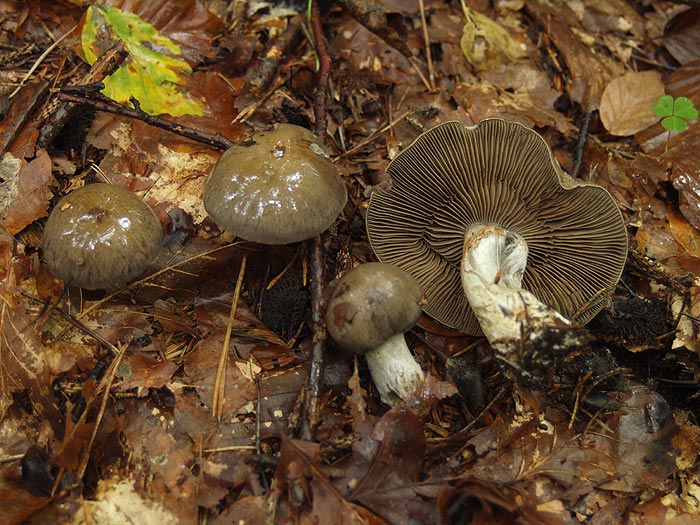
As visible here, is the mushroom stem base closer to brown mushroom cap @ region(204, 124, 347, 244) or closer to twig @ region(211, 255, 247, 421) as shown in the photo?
brown mushroom cap @ region(204, 124, 347, 244)

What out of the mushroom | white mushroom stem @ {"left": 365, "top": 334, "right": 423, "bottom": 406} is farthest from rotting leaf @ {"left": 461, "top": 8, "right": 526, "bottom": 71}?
white mushroom stem @ {"left": 365, "top": 334, "right": 423, "bottom": 406}

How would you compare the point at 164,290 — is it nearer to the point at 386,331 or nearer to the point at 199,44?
the point at 386,331

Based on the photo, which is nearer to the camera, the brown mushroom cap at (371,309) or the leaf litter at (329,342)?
the leaf litter at (329,342)

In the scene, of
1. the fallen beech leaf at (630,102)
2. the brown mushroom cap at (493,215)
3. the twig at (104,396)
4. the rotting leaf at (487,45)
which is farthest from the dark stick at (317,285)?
the fallen beech leaf at (630,102)

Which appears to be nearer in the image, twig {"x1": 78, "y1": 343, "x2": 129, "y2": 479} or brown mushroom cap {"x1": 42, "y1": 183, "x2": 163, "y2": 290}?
twig {"x1": 78, "y1": 343, "x2": 129, "y2": 479}

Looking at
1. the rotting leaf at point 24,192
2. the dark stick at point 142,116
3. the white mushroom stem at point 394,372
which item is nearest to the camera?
the white mushroom stem at point 394,372

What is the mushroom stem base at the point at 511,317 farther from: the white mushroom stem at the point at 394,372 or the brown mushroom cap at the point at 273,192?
the brown mushroom cap at the point at 273,192

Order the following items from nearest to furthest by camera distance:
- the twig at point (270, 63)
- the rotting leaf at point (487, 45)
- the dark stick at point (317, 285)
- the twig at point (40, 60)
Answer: the dark stick at point (317, 285)
the twig at point (40, 60)
the twig at point (270, 63)
the rotting leaf at point (487, 45)

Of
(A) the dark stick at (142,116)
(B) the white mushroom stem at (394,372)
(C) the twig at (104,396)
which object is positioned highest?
(A) the dark stick at (142,116)
